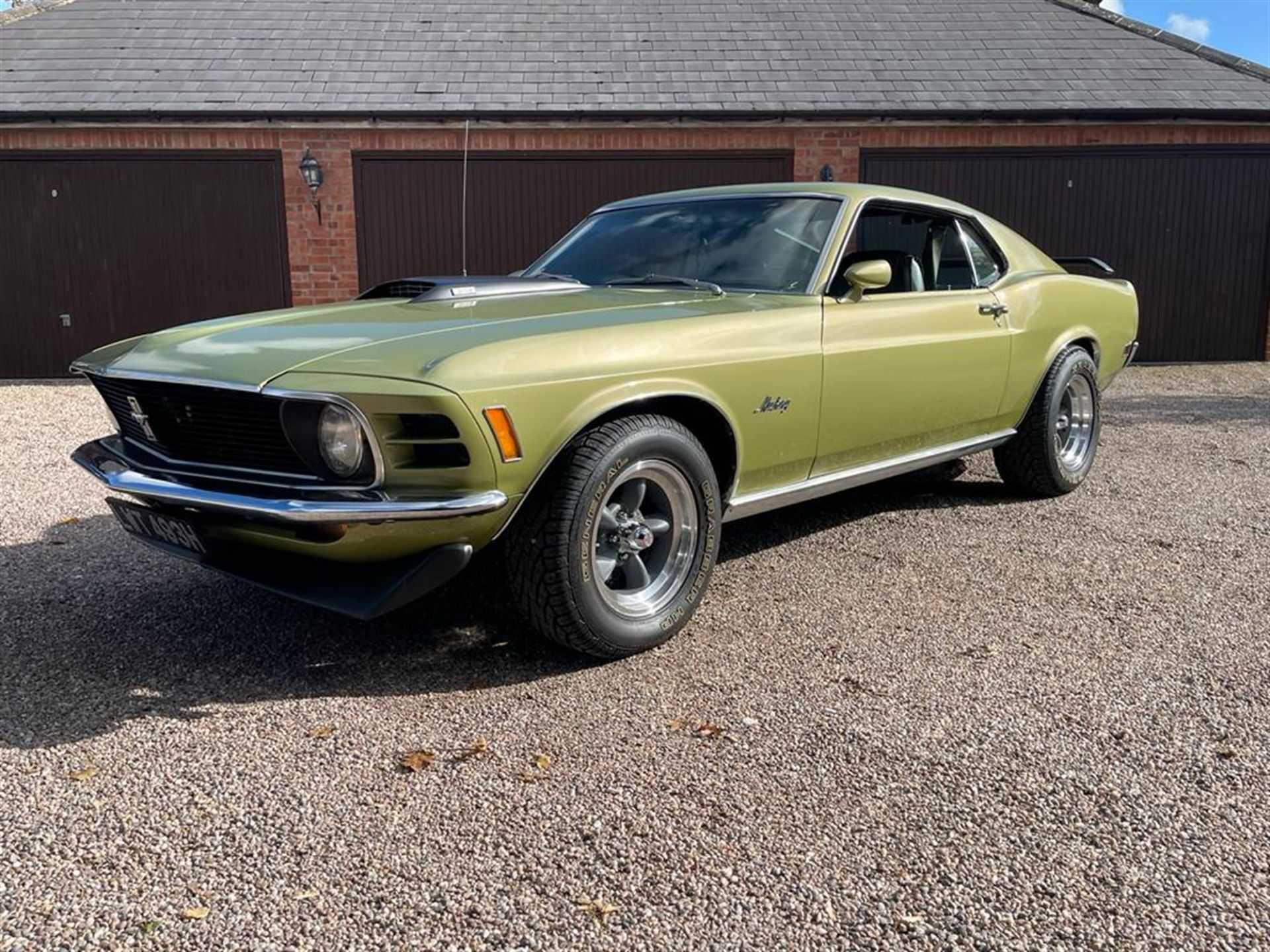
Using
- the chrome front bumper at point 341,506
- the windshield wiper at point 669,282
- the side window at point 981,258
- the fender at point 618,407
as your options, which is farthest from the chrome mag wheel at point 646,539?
the side window at point 981,258

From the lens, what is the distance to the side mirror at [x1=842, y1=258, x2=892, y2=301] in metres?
3.94

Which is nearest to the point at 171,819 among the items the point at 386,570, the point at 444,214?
the point at 386,570

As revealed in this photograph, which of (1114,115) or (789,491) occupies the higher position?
(1114,115)

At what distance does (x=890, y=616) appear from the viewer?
371 cm

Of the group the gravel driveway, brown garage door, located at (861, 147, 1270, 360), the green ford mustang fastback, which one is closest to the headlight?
the green ford mustang fastback

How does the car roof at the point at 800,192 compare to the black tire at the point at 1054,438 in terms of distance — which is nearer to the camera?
the car roof at the point at 800,192

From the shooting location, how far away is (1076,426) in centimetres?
566

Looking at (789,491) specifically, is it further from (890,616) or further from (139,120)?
(139,120)

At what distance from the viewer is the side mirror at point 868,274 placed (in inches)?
155

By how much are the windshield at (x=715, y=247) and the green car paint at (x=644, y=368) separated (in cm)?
9

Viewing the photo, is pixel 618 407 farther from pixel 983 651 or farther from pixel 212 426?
pixel 983 651

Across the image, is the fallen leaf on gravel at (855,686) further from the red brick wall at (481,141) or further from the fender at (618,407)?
the red brick wall at (481,141)

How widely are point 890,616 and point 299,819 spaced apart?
2180 millimetres

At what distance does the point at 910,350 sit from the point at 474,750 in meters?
2.49
